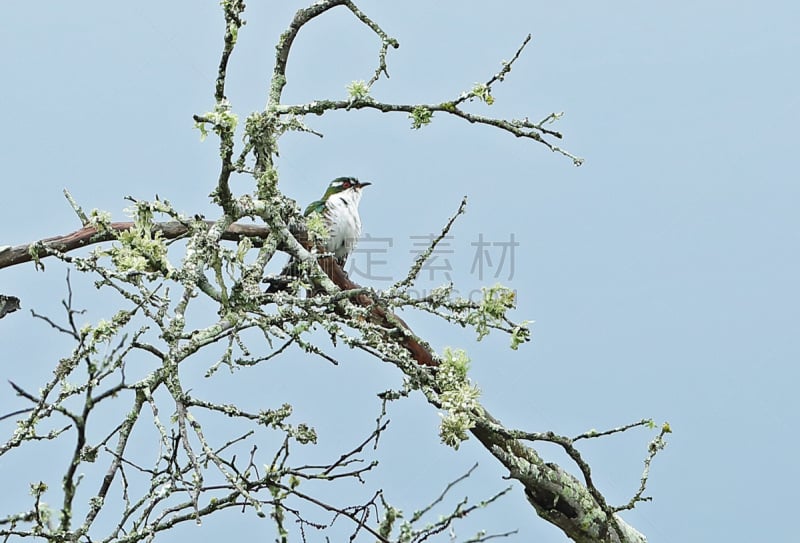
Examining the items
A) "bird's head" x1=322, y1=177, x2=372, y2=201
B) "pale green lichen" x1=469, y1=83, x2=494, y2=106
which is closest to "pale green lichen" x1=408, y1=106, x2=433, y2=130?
"pale green lichen" x1=469, y1=83, x2=494, y2=106

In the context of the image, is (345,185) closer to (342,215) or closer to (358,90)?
(342,215)

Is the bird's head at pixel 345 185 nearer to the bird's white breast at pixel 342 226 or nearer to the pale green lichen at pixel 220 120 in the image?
the bird's white breast at pixel 342 226

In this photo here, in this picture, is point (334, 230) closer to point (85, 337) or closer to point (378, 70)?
point (378, 70)

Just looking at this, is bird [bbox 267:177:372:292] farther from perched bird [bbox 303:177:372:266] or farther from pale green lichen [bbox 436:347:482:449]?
pale green lichen [bbox 436:347:482:449]

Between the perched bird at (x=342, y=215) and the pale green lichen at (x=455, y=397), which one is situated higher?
the perched bird at (x=342, y=215)

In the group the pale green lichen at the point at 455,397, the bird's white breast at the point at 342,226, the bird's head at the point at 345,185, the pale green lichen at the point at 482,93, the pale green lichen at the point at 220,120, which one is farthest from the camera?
the bird's head at the point at 345,185

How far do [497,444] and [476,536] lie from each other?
2.40 ft

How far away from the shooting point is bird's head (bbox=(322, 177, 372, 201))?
6.50 metres

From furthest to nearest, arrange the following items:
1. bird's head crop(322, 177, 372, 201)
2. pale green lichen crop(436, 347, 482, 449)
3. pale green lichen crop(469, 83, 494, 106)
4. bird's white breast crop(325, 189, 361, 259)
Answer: bird's head crop(322, 177, 372, 201) < bird's white breast crop(325, 189, 361, 259) < pale green lichen crop(469, 83, 494, 106) < pale green lichen crop(436, 347, 482, 449)

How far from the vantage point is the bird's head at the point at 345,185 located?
6.50 meters

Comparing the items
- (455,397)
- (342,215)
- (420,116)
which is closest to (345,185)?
(342,215)

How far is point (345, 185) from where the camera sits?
256 inches

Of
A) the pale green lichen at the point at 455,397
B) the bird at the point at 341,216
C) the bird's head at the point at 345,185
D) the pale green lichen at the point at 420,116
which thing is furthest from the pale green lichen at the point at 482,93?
the bird's head at the point at 345,185

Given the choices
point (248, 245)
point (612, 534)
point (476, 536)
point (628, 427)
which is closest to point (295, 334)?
point (248, 245)
